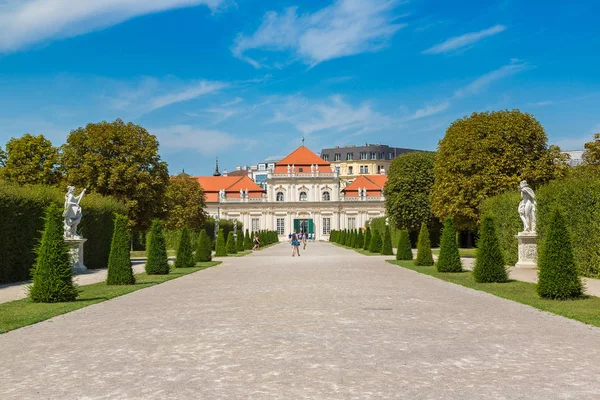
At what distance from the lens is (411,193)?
48.3 metres

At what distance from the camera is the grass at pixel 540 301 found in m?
8.91

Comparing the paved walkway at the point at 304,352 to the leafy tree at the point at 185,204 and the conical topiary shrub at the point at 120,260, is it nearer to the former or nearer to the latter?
the conical topiary shrub at the point at 120,260

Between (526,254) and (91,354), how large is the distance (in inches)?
692

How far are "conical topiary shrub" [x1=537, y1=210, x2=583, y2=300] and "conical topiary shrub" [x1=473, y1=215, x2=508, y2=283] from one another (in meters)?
3.74

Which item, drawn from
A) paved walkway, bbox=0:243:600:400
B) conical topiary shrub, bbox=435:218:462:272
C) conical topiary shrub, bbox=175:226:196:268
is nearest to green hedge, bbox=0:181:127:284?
conical topiary shrub, bbox=175:226:196:268

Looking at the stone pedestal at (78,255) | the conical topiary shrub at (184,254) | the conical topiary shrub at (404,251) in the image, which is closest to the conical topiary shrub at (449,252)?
the conical topiary shrub at (404,251)

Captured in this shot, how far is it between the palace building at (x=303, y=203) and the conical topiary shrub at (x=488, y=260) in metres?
76.8

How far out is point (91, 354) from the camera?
6.23 m

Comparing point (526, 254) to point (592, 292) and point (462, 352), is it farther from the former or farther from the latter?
point (462, 352)

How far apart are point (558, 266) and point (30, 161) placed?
4024 cm

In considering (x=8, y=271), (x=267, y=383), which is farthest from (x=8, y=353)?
(x=8, y=271)

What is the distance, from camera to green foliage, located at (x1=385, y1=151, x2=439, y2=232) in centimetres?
4788

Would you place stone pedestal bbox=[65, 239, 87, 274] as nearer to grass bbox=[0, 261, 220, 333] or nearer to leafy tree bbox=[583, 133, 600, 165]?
grass bbox=[0, 261, 220, 333]

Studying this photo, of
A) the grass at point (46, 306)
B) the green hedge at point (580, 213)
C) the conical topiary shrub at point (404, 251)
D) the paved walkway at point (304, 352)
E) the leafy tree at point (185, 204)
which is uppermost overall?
the leafy tree at point (185, 204)
